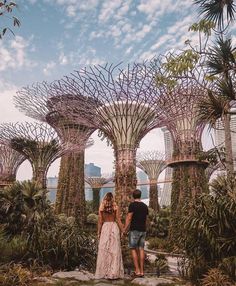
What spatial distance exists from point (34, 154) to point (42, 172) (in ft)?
3.39

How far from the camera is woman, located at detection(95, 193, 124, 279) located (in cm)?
599

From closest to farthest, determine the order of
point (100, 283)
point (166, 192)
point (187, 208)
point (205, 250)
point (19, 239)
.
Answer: point (100, 283) < point (205, 250) < point (187, 208) < point (19, 239) < point (166, 192)

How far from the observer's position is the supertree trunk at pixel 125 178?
9.45 m

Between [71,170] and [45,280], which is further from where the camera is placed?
[71,170]

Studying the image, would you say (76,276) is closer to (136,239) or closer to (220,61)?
(136,239)

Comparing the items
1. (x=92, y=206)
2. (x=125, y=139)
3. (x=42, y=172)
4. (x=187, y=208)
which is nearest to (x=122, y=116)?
(x=125, y=139)

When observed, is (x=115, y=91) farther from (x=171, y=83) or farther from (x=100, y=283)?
(x=100, y=283)

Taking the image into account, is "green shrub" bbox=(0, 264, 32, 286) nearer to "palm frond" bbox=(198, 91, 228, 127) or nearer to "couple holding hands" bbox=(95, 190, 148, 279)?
"couple holding hands" bbox=(95, 190, 148, 279)

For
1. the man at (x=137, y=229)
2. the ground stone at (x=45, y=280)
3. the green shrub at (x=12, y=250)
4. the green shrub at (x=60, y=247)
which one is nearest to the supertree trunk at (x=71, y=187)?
the green shrub at (x=12, y=250)

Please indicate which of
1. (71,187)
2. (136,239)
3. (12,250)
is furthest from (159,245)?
(136,239)

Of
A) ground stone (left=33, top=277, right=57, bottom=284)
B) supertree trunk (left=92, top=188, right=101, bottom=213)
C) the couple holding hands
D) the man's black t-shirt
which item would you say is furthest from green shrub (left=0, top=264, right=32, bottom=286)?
supertree trunk (left=92, top=188, right=101, bottom=213)

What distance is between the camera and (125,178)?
959 centimetres

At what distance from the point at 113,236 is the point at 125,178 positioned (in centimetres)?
361

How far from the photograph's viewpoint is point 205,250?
20.4 feet
